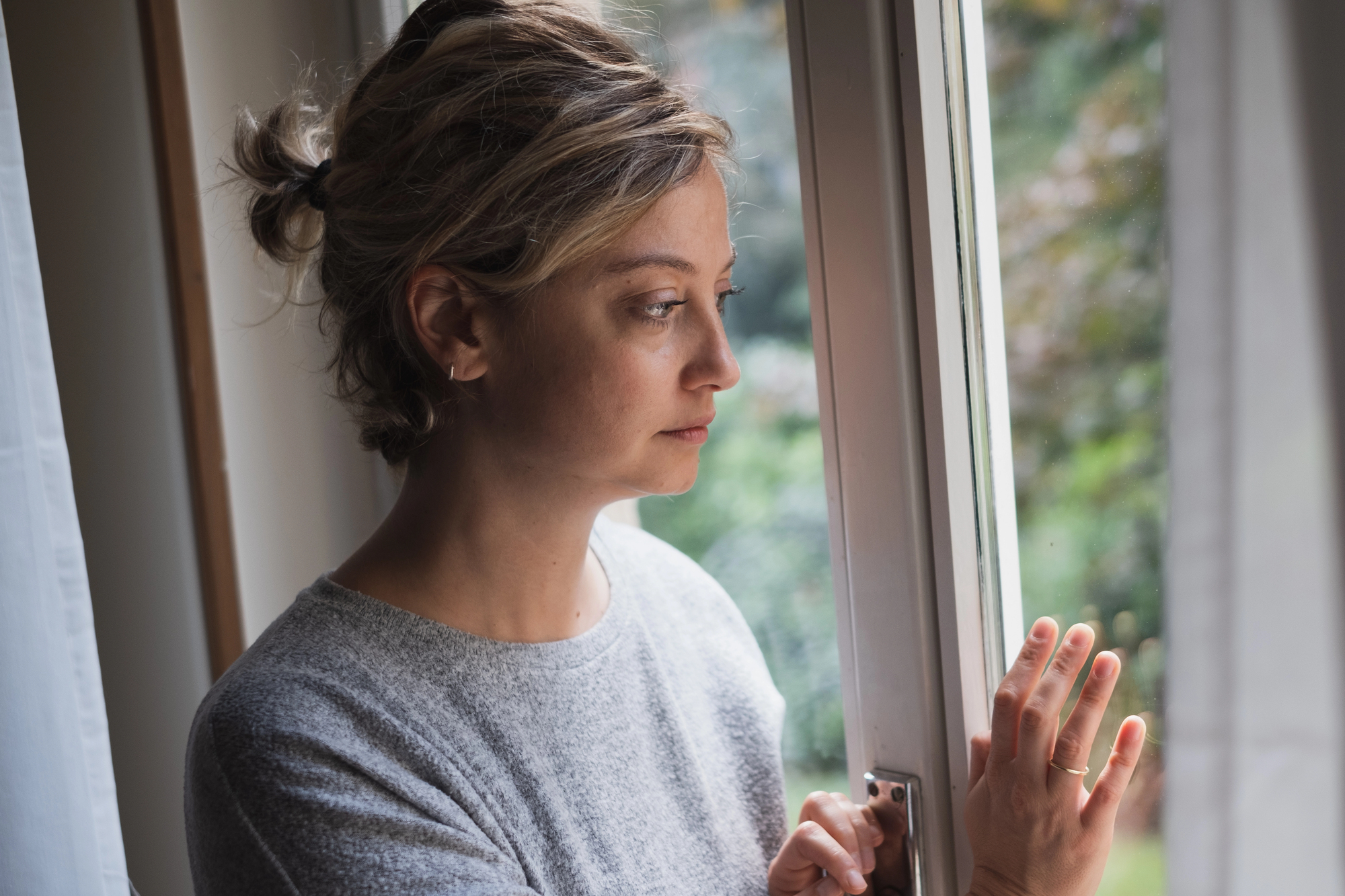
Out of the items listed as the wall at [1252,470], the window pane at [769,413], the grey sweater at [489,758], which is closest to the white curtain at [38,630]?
the grey sweater at [489,758]

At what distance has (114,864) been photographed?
0.81m

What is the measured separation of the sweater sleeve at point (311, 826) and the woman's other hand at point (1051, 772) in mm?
349

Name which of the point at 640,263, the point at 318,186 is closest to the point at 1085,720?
the point at 640,263

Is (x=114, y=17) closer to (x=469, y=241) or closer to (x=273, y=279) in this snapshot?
(x=273, y=279)

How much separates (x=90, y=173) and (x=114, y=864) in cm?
88

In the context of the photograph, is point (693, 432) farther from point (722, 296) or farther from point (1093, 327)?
point (1093, 327)

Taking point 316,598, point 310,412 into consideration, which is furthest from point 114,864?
point 310,412

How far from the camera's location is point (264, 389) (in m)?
1.32

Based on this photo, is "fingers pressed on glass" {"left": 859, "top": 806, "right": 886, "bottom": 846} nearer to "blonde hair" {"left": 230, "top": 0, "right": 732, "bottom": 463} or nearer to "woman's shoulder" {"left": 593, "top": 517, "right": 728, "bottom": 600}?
"woman's shoulder" {"left": 593, "top": 517, "right": 728, "bottom": 600}

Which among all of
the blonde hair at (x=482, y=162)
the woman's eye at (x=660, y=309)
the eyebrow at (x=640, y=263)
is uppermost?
the blonde hair at (x=482, y=162)

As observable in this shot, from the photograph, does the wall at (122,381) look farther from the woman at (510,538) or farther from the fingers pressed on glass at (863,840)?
the fingers pressed on glass at (863,840)

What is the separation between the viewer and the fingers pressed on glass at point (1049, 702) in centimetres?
72

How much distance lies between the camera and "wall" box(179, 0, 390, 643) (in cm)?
127

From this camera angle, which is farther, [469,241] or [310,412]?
[310,412]
